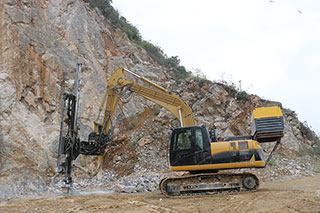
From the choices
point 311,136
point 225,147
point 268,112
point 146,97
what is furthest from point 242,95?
point 225,147

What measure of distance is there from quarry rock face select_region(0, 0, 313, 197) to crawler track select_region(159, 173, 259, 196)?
530 centimetres

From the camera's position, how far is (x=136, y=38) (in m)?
27.3

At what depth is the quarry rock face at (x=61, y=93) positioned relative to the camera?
11977 mm

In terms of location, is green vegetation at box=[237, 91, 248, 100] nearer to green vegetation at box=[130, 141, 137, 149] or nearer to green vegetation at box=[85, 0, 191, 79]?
green vegetation at box=[85, 0, 191, 79]

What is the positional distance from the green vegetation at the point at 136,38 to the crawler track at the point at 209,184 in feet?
51.0

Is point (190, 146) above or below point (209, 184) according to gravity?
above

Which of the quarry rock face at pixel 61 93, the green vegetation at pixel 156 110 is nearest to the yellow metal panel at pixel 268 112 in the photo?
the quarry rock face at pixel 61 93

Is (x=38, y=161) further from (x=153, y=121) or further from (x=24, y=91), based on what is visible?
(x=153, y=121)

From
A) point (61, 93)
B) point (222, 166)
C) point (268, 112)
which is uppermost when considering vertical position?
point (61, 93)

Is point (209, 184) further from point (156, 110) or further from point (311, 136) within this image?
point (311, 136)

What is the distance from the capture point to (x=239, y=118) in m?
17.8

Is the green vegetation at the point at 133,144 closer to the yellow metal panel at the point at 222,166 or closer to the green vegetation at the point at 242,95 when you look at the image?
the yellow metal panel at the point at 222,166

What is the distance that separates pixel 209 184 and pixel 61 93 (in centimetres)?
1014

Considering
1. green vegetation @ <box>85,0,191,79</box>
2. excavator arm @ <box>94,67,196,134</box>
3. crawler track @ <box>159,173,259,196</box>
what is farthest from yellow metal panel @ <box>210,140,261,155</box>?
green vegetation @ <box>85,0,191,79</box>
